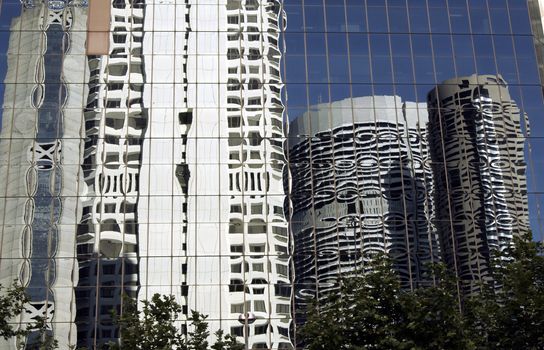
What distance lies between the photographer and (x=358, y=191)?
4153 centimetres

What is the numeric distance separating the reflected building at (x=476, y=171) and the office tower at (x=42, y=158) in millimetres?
16634

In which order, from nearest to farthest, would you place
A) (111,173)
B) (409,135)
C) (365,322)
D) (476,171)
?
(365,322)
(111,173)
(476,171)
(409,135)

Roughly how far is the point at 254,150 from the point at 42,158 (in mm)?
9567

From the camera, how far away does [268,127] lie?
4247 cm

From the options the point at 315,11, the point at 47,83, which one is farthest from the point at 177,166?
the point at 315,11

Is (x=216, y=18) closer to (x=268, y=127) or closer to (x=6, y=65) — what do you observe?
(x=268, y=127)

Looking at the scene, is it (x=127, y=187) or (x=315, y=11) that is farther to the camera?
(x=315, y=11)

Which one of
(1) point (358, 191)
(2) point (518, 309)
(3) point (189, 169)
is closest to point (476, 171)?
(1) point (358, 191)

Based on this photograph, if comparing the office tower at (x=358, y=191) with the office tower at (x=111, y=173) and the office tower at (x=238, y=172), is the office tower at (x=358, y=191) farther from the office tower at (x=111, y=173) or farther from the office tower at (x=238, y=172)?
the office tower at (x=111, y=173)

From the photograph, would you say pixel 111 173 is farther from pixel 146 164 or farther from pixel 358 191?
pixel 358 191

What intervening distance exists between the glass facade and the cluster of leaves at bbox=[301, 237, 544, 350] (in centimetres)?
1206

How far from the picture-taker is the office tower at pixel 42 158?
3938 centimetres

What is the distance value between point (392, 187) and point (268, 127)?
6.31 meters

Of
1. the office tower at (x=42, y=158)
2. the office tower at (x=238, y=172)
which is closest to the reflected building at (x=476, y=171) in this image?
the office tower at (x=238, y=172)
